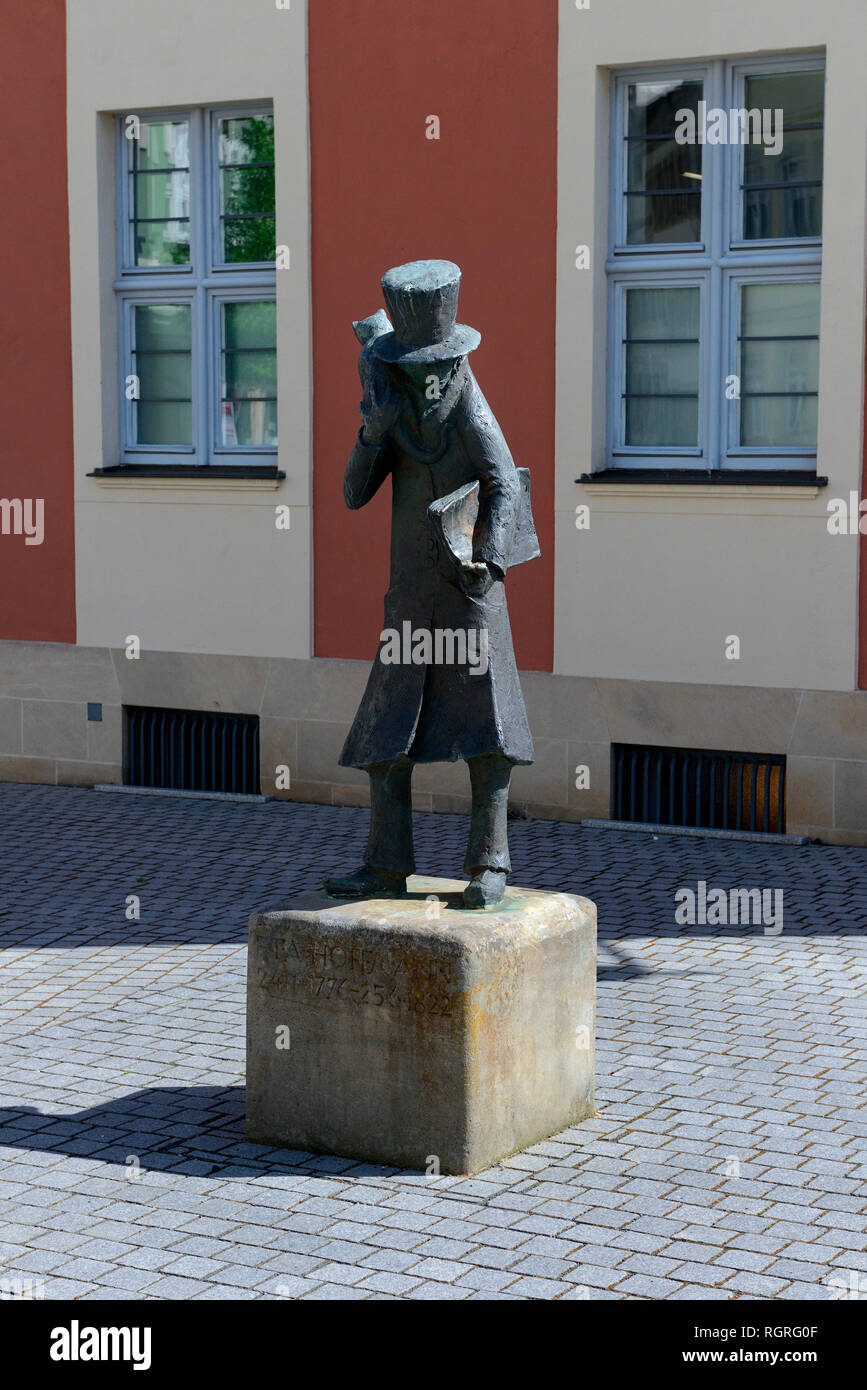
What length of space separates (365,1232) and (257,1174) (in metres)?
0.62

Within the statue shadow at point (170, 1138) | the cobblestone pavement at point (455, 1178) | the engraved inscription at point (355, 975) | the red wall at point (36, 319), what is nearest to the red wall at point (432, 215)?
the red wall at point (36, 319)

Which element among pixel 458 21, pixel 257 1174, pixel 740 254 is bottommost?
pixel 257 1174

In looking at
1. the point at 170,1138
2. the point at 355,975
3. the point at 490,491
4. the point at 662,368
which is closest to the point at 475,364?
the point at 662,368

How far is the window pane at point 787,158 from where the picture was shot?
10.8 metres

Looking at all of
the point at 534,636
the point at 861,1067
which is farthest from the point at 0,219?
the point at 861,1067

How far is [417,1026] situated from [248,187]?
8.04 metres

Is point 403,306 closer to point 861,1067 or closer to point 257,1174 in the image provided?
point 257,1174

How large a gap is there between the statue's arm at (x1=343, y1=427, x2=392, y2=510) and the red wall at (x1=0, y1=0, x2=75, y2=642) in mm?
7140

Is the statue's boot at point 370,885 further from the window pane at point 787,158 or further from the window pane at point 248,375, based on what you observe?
the window pane at point 248,375

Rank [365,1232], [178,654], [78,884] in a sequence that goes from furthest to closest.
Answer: [178,654] → [78,884] → [365,1232]

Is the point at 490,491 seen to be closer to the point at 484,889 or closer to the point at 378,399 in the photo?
the point at 378,399

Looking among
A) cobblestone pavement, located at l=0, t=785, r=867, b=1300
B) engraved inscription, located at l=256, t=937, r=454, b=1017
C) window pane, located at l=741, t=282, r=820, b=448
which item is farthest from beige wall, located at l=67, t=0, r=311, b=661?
engraved inscription, located at l=256, t=937, r=454, b=1017

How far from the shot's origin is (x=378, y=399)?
6.12 meters

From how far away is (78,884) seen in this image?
33.2 feet
